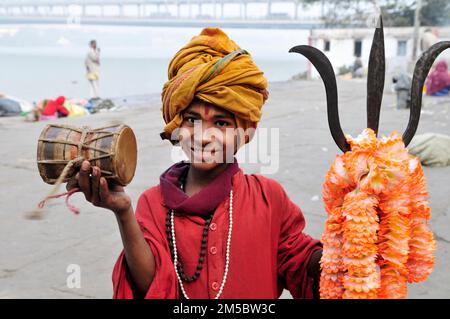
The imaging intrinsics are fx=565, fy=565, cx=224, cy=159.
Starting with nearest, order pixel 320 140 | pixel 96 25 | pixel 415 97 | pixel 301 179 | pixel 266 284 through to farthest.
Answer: pixel 415 97
pixel 266 284
pixel 301 179
pixel 320 140
pixel 96 25

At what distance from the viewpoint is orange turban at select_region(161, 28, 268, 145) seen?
170 cm

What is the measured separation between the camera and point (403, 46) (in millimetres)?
38375

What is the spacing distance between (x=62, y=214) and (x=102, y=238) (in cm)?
74

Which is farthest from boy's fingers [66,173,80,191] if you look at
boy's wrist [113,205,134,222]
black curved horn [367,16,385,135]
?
black curved horn [367,16,385,135]

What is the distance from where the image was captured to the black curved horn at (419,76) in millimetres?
1647

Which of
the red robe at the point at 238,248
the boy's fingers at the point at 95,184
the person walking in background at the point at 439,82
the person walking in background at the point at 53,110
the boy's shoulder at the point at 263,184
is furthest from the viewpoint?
the person walking in background at the point at 439,82

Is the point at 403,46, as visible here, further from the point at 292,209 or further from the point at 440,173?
the point at 292,209

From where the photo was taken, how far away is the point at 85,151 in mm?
1531

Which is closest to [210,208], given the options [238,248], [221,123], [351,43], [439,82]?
[238,248]

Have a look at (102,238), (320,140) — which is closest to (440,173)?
(320,140)

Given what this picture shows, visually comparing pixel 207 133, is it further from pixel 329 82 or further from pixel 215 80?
pixel 329 82

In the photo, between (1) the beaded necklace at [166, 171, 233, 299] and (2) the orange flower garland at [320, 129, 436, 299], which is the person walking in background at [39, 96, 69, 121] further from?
(2) the orange flower garland at [320, 129, 436, 299]

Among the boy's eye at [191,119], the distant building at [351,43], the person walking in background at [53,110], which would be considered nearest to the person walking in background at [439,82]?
the person walking in background at [53,110]

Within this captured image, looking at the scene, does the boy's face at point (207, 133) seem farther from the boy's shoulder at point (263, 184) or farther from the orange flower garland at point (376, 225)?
the orange flower garland at point (376, 225)
